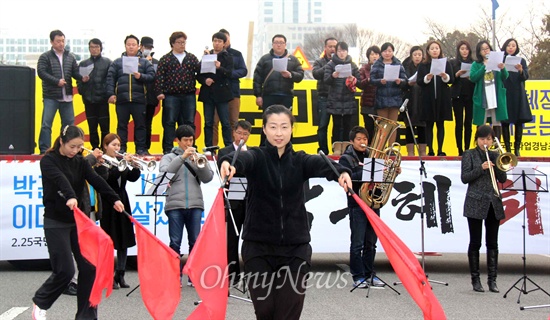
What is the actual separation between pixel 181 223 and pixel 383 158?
270 centimetres

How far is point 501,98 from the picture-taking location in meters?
12.4

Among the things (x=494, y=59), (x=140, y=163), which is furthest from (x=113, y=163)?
(x=494, y=59)

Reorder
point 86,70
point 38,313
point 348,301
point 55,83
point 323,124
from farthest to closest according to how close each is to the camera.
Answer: point 323,124 → point 86,70 → point 55,83 → point 348,301 → point 38,313

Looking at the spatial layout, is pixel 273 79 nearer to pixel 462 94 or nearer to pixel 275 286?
pixel 462 94

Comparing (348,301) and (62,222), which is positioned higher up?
(62,222)

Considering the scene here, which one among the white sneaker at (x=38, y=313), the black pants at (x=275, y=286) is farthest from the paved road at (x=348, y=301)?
the black pants at (x=275, y=286)

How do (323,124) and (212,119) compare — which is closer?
(212,119)

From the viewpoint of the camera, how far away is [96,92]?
12445mm

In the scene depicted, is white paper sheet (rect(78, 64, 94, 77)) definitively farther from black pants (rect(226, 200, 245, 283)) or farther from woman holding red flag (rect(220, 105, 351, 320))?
woman holding red flag (rect(220, 105, 351, 320))

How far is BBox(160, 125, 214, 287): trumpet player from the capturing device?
9560 millimetres

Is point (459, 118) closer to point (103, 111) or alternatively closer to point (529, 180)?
point (529, 180)

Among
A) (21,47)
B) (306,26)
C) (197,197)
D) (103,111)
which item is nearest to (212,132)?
(103,111)

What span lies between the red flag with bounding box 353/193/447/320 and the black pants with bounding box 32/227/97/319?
3011mm

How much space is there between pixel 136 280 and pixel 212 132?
309 cm
